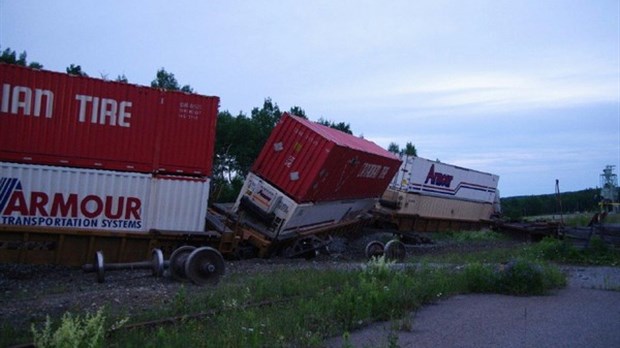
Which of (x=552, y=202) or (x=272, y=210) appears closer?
(x=272, y=210)

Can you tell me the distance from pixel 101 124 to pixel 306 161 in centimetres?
558

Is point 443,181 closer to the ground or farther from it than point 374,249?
farther from it

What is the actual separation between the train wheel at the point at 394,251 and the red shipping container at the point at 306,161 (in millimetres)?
2394

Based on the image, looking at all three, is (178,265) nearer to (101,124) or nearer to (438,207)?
(101,124)

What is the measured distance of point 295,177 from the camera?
1650cm

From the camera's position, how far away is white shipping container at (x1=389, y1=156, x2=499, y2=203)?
27.3 meters

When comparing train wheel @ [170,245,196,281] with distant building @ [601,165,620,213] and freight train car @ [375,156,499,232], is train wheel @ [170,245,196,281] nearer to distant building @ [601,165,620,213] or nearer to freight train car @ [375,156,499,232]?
freight train car @ [375,156,499,232]

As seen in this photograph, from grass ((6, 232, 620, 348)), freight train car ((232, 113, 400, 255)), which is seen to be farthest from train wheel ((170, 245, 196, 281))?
freight train car ((232, 113, 400, 255))

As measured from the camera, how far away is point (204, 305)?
8414mm

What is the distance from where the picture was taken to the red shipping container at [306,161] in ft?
53.5

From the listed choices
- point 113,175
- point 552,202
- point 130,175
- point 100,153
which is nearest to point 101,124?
point 100,153

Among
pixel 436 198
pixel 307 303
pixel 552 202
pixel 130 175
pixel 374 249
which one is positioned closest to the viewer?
pixel 307 303

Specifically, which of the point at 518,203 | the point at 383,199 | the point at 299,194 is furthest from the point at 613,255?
the point at 518,203

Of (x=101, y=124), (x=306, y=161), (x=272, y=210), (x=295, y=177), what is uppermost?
(x=101, y=124)
